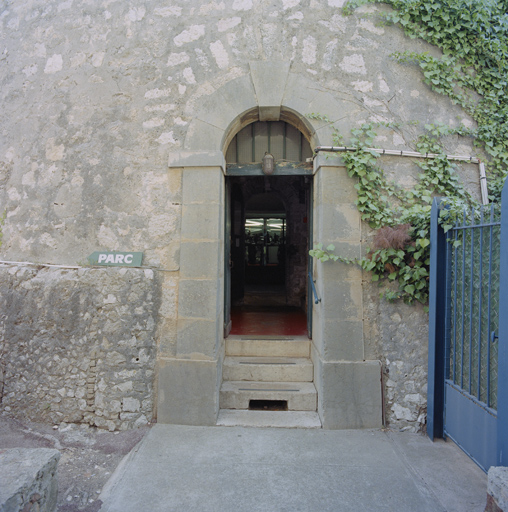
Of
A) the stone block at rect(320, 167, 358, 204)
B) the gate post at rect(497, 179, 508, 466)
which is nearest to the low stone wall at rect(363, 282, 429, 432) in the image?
the stone block at rect(320, 167, 358, 204)

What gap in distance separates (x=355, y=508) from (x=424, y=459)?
36.3 inches

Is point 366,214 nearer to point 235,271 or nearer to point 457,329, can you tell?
point 457,329

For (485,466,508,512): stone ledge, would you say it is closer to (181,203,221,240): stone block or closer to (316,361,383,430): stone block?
(316,361,383,430): stone block

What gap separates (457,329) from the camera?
304 centimetres

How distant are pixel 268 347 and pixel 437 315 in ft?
6.23

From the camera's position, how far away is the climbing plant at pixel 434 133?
3.45 m

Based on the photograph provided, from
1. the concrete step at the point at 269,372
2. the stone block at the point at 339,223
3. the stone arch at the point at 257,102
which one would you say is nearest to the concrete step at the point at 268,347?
the concrete step at the point at 269,372

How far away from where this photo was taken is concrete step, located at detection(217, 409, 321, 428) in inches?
134

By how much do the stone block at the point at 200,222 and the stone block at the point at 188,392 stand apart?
125 cm

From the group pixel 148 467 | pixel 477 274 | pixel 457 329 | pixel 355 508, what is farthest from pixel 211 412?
pixel 477 274

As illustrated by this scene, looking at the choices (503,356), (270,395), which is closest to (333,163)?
(503,356)

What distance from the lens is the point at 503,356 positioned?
2.25m

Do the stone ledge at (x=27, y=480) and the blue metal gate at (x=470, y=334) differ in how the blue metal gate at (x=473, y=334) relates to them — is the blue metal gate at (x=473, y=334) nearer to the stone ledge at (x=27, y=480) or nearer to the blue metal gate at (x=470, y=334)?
the blue metal gate at (x=470, y=334)

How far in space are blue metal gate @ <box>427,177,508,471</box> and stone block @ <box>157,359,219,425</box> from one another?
2038 millimetres
